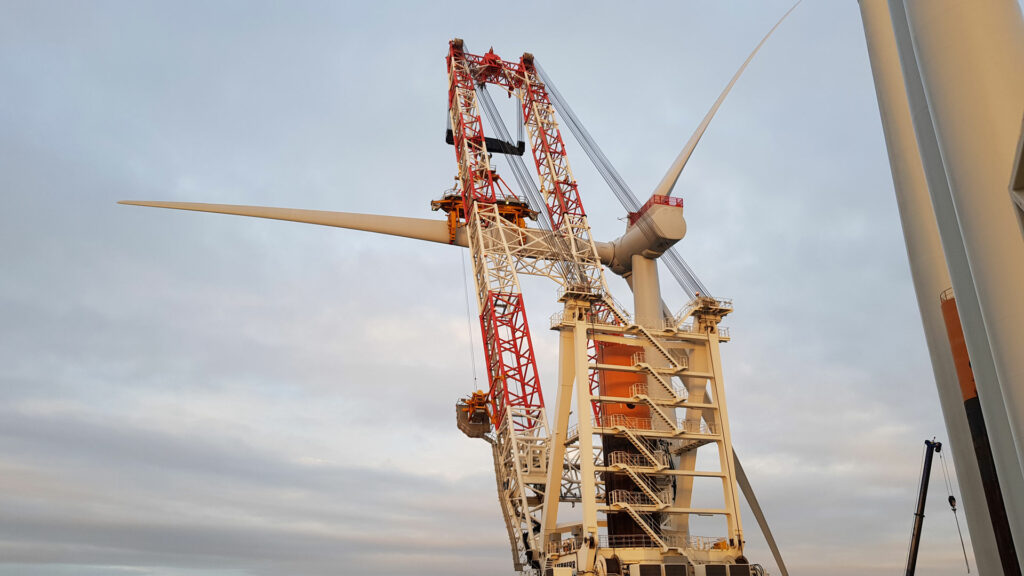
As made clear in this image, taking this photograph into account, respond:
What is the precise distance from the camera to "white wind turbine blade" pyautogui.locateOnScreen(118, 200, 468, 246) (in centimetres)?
5412

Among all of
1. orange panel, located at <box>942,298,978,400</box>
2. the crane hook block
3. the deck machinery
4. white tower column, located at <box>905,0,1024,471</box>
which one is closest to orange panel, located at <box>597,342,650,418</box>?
the deck machinery

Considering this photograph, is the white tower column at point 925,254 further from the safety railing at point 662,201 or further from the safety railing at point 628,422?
the safety railing at point 662,201

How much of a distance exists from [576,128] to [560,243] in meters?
10.9

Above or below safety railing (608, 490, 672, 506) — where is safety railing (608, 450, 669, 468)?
above

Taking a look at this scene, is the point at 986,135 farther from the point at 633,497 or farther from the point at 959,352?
the point at 633,497

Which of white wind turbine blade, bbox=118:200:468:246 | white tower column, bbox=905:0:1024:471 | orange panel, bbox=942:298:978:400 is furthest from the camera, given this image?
white wind turbine blade, bbox=118:200:468:246

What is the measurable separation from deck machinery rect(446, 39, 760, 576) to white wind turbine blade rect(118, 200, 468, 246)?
362 centimetres

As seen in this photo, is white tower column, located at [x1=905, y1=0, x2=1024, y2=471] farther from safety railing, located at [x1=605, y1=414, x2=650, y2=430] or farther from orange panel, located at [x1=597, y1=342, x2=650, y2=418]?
orange panel, located at [x1=597, y1=342, x2=650, y2=418]

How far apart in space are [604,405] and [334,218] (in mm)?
24174

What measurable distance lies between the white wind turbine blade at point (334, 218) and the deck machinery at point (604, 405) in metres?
3.62

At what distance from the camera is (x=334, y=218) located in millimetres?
55469

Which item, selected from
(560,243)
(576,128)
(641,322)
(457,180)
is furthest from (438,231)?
(641,322)

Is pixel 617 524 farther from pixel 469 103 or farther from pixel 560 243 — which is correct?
pixel 469 103

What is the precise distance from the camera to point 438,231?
61000 mm
